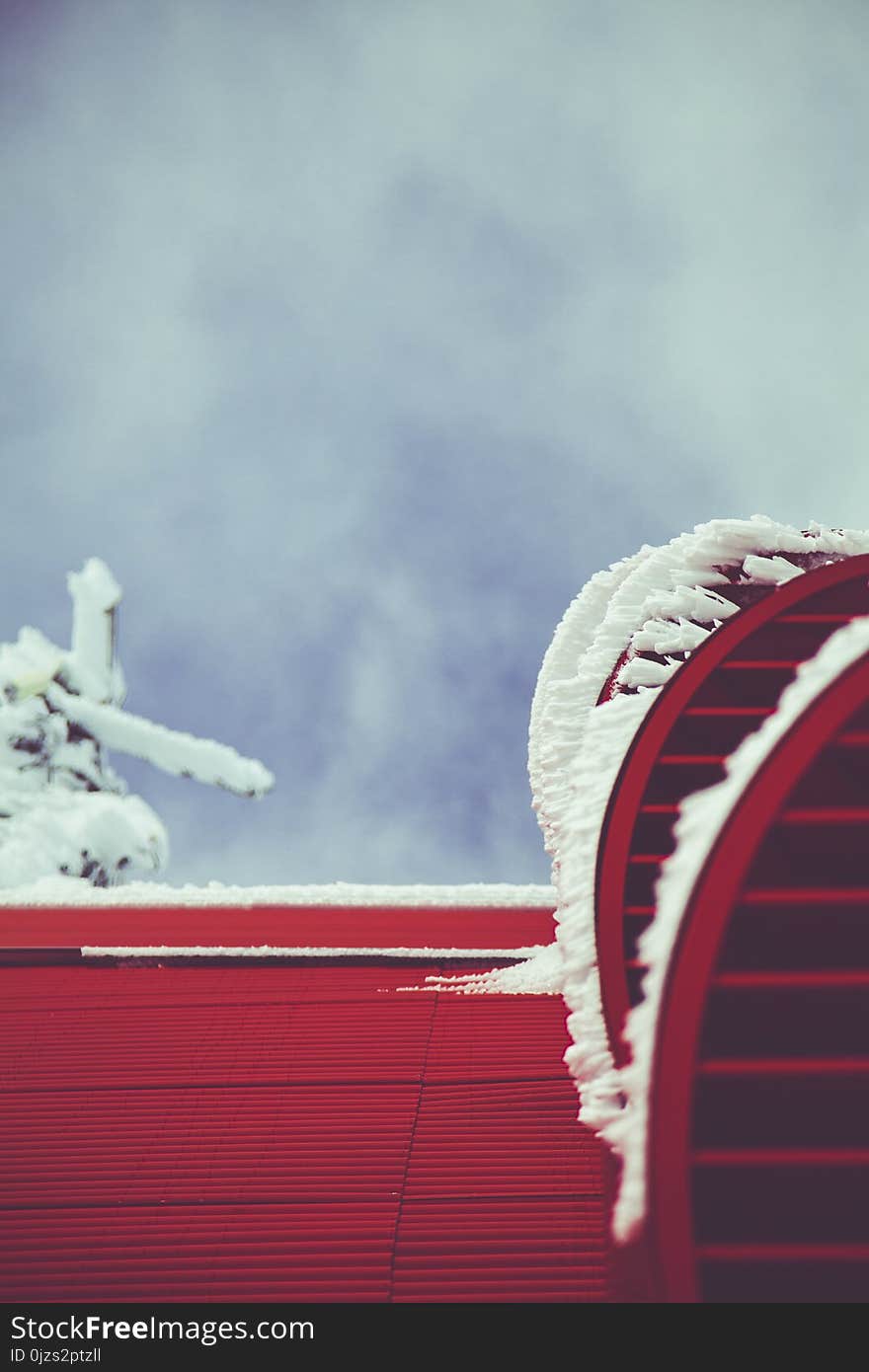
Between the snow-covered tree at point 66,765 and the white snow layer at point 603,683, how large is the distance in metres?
9.63

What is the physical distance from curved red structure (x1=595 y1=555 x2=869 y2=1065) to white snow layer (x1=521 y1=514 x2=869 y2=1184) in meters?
0.04

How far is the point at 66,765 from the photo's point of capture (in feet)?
41.3

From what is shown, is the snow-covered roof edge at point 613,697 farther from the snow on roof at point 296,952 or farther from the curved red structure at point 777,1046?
the snow on roof at point 296,952

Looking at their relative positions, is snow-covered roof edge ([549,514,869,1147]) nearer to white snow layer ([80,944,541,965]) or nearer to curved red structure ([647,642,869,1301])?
curved red structure ([647,642,869,1301])

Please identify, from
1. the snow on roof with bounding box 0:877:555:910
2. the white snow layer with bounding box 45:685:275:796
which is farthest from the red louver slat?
the white snow layer with bounding box 45:685:275:796

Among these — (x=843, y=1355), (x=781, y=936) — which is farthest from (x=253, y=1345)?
(x=781, y=936)

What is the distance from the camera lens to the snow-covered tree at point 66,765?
11.5m

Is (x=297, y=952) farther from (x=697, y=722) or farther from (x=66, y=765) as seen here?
(x=66, y=765)

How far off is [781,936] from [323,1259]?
110 centimetres

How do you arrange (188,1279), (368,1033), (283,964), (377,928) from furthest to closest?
(377,928)
(283,964)
(368,1033)
(188,1279)

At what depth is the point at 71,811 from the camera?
1201 cm

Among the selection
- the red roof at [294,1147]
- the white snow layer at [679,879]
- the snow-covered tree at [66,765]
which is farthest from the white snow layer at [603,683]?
the snow-covered tree at [66,765]

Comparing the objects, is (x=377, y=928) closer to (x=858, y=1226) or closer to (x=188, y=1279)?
(x=188, y=1279)

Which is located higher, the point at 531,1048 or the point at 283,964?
the point at 283,964
